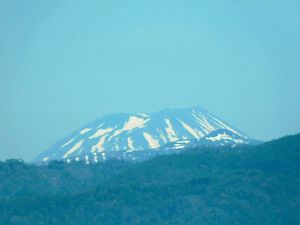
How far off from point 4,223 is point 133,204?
73.2 ft

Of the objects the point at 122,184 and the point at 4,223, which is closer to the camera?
the point at 4,223

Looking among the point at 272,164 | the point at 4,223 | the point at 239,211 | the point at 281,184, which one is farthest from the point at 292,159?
the point at 4,223

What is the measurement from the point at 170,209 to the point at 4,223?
27.5 meters

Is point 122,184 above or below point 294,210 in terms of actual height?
above

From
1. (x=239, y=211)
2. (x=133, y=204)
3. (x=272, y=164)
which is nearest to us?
(x=239, y=211)

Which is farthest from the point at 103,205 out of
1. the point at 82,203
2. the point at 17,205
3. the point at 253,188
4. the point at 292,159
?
the point at 292,159

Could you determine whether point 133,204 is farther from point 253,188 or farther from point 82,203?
point 253,188

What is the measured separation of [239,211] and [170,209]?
43.1 feet

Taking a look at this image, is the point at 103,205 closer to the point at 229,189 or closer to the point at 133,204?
the point at 133,204

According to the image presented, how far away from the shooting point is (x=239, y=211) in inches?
6452

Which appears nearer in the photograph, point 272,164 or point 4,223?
point 4,223

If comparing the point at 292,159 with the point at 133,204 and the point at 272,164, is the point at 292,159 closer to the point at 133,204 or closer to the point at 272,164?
the point at 272,164

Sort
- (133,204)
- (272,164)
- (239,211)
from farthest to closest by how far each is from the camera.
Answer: (272,164) < (133,204) < (239,211)

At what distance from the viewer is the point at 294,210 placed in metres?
165
